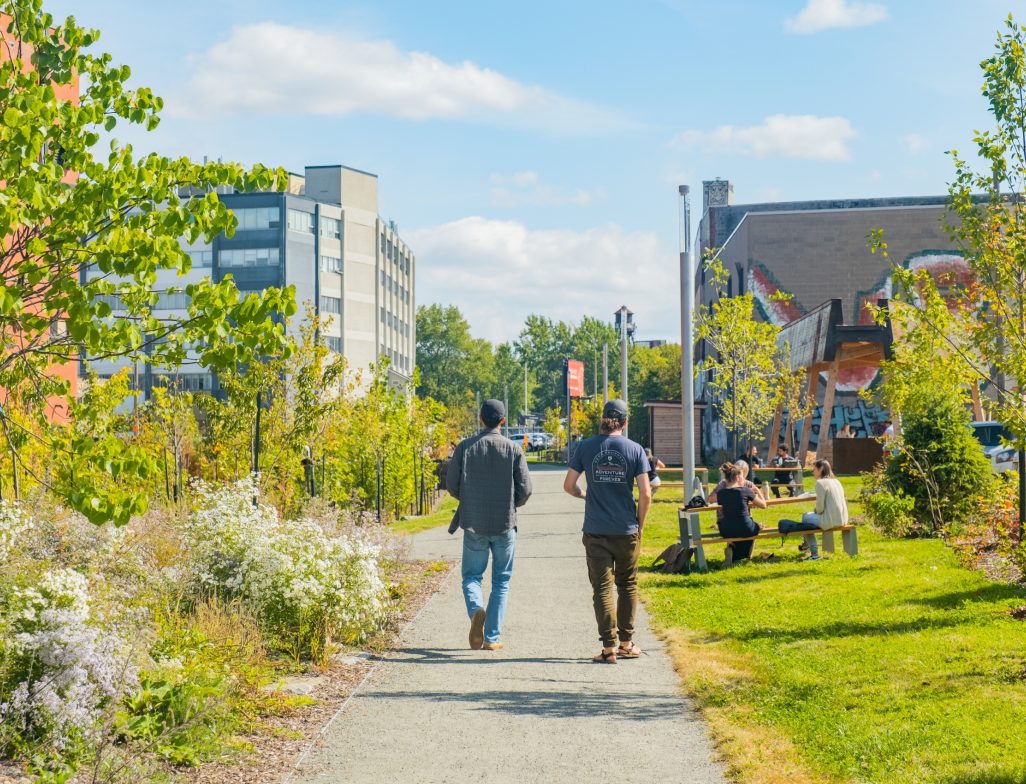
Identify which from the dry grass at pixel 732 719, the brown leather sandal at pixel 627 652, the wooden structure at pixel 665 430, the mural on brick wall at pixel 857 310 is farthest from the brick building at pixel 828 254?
the brown leather sandal at pixel 627 652

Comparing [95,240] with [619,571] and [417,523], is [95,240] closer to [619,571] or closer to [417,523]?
[619,571]

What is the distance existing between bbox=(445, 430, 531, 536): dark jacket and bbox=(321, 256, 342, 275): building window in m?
85.8

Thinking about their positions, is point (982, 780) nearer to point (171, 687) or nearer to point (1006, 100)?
point (171, 687)

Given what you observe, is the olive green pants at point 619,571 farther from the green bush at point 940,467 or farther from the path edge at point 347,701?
the green bush at point 940,467

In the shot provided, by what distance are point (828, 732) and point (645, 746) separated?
40.8 inches

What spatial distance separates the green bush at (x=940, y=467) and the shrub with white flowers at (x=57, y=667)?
11.8 metres

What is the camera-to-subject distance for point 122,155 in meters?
5.59

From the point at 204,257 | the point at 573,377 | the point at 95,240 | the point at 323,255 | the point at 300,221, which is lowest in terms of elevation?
the point at 95,240

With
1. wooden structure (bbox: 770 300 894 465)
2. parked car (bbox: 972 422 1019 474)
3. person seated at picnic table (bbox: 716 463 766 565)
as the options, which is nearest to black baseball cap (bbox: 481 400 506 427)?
person seated at picnic table (bbox: 716 463 766 565)

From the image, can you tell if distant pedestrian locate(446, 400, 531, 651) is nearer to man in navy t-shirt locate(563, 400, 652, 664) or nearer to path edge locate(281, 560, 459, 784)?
man in navy t-shirt locate(563, 400, 652, 664)

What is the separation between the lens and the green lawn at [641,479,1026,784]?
5.86m

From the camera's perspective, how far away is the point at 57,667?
18.6ft

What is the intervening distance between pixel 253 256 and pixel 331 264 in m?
6.97

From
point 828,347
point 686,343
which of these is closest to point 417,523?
point 686,343
